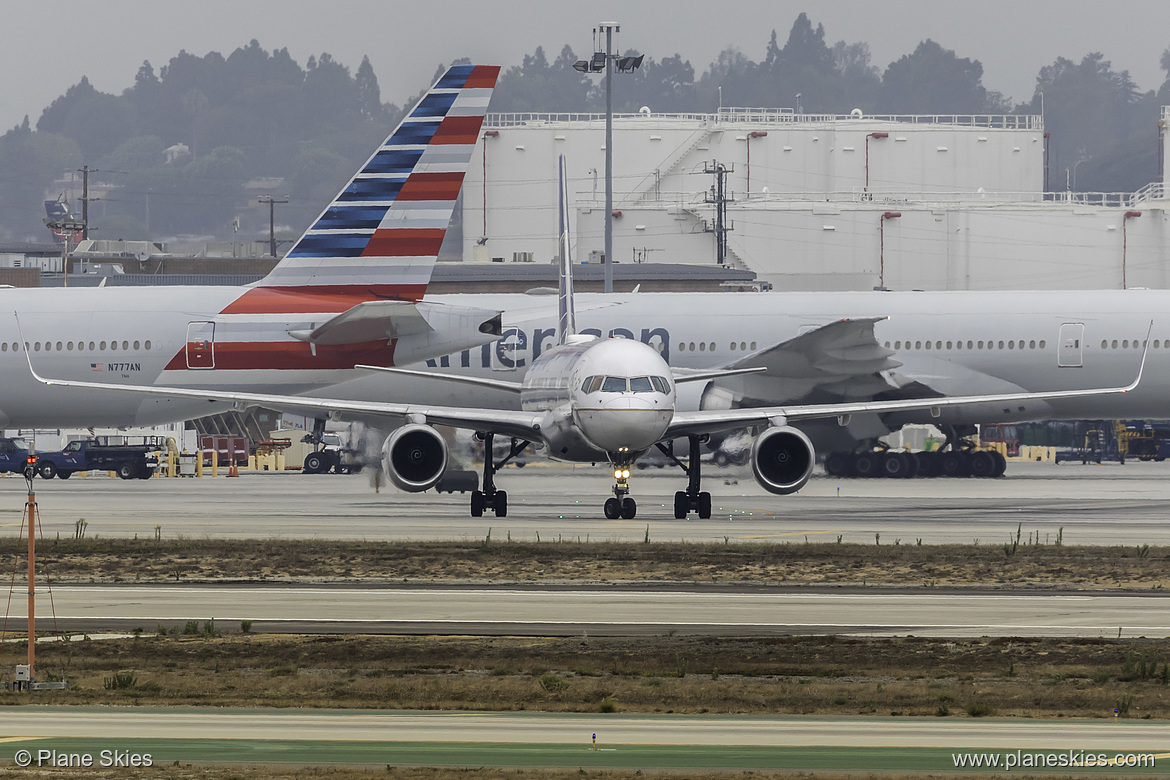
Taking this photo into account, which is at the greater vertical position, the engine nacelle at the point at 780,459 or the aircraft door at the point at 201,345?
the aircraft door at the point at 201,345

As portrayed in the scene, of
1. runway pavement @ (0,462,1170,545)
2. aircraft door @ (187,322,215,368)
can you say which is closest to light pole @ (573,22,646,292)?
runway pavement @ (0,462,1170,545)

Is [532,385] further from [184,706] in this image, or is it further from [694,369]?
[184,706]

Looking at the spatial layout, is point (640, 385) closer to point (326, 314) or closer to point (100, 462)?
point (326, 314)

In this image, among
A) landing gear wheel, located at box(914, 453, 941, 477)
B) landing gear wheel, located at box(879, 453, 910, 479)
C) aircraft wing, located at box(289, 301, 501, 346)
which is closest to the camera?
aircraft wing, located at box(289, 301, 501, 346)

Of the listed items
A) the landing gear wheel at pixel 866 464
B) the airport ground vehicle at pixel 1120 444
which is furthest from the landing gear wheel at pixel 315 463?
the airport ground vehicle at pixel 1120 444

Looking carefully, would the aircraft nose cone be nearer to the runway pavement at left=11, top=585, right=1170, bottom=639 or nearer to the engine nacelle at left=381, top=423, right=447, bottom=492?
the engine nacelle at left=381, top=423, right=447, bottom=492

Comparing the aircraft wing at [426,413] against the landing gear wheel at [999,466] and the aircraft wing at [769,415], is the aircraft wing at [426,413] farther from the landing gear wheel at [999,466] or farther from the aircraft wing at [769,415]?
the landing gear wheel at [999,466]

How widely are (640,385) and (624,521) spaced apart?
2727 millimetres

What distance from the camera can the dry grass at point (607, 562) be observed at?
2131 centimetres

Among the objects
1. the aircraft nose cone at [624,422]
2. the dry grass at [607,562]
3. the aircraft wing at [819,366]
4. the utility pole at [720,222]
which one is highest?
the utility pole at [720,222]

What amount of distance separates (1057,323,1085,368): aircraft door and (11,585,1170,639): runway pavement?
25.3 metres

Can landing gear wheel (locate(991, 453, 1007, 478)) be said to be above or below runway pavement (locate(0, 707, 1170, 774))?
above

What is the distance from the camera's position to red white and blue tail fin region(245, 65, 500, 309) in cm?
3906

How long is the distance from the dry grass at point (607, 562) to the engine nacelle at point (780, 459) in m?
5.32
